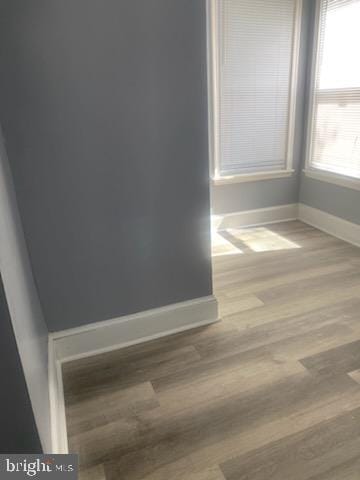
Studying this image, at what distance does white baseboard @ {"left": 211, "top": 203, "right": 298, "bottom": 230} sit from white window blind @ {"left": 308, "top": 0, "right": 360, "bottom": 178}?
0.58m

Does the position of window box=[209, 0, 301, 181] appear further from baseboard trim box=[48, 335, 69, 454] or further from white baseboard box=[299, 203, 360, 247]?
baseboard trim box=[48, 335, 69, 454]

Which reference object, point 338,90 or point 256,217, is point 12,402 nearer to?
point 256,217

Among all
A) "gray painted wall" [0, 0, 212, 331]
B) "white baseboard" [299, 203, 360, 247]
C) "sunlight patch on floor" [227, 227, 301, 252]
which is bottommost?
"sunlight patch on floor" [227, 227, 301, 252]

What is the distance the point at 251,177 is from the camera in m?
3.51

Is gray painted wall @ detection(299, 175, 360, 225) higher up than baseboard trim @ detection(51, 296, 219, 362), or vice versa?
gray painted wall @ detection(299, 175, 360, 225)

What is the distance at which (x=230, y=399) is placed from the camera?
155 cm

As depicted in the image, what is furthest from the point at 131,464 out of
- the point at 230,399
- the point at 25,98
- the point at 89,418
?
the point at 25,98

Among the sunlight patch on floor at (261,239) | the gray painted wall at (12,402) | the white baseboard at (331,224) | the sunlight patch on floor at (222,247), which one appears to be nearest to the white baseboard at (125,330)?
the gray painted wall at (12,402)

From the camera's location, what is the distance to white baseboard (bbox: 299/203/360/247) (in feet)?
10.2

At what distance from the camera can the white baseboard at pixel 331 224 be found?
122 inches

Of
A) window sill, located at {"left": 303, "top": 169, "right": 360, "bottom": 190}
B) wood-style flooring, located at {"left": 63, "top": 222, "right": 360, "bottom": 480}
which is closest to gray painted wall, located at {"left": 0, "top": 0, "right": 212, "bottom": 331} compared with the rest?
wood-style flooring, located at {"left": 63, "top": 222, "right": 360, "bottom": 480}

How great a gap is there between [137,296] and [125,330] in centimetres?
20

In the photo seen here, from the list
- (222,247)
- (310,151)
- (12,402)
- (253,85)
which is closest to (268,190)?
(310,151)

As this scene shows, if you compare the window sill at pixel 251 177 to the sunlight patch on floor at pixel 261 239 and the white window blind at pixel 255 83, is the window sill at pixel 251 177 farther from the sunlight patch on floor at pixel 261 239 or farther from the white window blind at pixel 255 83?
→ the sunlight patch on floor at pixel 261 239
